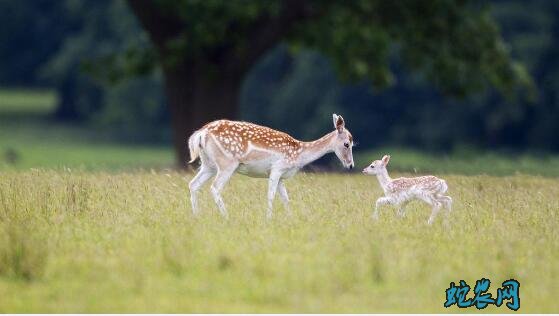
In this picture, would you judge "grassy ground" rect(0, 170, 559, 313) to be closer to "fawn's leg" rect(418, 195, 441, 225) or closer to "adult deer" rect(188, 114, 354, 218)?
"fawn's leg" rect(418, 195, 441, 225)

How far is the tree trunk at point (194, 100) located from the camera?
2659 centimetres

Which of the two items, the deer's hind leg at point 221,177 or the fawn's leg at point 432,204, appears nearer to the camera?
the fawn's leg at point 432,204

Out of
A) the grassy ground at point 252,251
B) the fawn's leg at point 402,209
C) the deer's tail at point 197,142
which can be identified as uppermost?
the deer's tail at point 197,142

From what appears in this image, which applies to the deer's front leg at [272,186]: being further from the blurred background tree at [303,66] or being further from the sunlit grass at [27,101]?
the sunlit grass at [27,101]

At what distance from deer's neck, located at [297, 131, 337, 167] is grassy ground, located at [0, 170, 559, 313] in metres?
0.49

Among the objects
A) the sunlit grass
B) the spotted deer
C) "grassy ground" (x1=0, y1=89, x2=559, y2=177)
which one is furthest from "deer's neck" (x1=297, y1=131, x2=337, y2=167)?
the sunlit grass

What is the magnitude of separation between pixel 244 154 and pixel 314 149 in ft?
2.88

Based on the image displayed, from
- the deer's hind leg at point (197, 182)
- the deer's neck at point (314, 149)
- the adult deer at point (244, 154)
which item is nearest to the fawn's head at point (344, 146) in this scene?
the deer's neck at point (314, 149)

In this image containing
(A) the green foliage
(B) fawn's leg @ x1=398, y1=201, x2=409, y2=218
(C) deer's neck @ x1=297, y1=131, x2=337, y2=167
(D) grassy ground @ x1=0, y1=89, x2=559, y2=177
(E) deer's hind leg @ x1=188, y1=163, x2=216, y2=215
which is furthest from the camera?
(D) grassy ground @ x1=0, y1=89, x2=559, y2=177

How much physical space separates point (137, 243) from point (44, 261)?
1.27 m

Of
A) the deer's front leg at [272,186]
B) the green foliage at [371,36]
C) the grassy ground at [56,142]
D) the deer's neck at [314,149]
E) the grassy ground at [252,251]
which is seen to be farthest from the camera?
the grassy ground at [56,142]

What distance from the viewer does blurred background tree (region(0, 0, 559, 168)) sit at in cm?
2653

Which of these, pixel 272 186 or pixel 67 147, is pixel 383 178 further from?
pixel 67 147

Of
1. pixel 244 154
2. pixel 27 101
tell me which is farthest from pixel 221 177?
pixel 27 101
